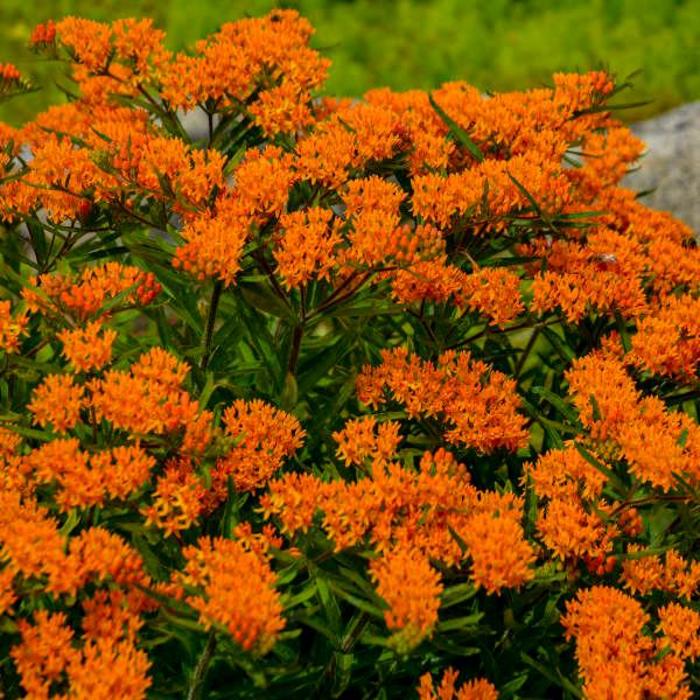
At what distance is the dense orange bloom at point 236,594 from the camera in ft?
5.51

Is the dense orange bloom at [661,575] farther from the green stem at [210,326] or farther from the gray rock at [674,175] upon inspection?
the gray rock at [674,175]

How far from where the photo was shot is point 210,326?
2434mm

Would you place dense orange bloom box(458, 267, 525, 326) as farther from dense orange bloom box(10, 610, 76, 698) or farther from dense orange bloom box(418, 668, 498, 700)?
dense orange bloom box(10, 610, 76, 698)

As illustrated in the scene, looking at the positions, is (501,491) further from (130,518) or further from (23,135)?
(23,135)

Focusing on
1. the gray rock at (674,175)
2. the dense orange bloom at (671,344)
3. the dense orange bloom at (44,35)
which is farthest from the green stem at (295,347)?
the gray rock at (674,175)

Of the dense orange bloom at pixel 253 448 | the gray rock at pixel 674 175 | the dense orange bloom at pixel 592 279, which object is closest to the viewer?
the dense orange bloom at pixel 253 448

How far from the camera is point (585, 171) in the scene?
3.28 metres

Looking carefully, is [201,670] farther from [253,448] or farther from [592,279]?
[592,279]

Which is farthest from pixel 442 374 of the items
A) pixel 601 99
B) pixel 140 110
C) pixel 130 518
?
pixel 140 110

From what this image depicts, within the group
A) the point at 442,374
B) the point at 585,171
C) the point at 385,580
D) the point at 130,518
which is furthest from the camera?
the point at 585,171

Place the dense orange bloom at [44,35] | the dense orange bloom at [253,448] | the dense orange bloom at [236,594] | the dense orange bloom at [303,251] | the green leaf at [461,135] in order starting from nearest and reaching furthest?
the dense orange bloom at [236,594], the dense orange bloom at [253,448], the dense orange bloom at [303,251], the green leaf at [461,135], the dense orange bloom at [44,35]

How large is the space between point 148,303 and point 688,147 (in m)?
4.53

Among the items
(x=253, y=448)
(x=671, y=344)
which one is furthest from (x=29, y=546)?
(x=671, y=344)

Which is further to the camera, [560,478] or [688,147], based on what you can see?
[688,147]
